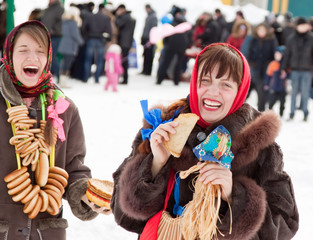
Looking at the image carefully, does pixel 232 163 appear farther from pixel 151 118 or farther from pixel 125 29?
pixel 125 29

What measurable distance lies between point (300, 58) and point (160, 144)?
769cm

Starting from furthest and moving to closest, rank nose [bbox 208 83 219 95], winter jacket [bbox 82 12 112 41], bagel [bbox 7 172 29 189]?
winter jacket [bbox 82 12 112 41]
bagel [bbox 7 172 29 189]
nose [bbox 208 83 219 95]

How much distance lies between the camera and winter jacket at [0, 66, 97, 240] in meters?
2.26

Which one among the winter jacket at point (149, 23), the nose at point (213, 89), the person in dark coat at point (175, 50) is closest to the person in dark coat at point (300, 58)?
the person in dark coat at point (175, 50)

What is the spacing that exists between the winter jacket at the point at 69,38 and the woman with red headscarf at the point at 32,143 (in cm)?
856

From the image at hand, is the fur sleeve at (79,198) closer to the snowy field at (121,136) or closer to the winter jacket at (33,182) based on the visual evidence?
the winter jacket at (33,182)

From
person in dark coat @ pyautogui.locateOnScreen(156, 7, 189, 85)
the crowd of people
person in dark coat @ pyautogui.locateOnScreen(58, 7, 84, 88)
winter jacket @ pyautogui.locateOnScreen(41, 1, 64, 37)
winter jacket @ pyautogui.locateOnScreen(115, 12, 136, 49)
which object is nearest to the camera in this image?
the crowd of people

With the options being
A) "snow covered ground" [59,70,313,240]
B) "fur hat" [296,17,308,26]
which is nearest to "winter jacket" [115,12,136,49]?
"snow covered ground" [59,70,313,240]

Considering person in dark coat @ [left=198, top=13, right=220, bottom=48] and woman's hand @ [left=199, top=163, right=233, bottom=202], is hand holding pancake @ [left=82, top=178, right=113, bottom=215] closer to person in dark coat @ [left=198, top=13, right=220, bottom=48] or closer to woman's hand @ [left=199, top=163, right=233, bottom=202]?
woman's hand @ [left=199, top=163, right=233, bottom=202]

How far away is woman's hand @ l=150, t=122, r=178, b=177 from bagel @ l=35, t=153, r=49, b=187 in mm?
585

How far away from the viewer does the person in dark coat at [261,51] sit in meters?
9.40

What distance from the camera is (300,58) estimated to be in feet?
29.6

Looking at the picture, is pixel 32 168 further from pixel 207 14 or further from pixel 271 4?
pixel 271 4

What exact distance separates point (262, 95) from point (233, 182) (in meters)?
8.08
